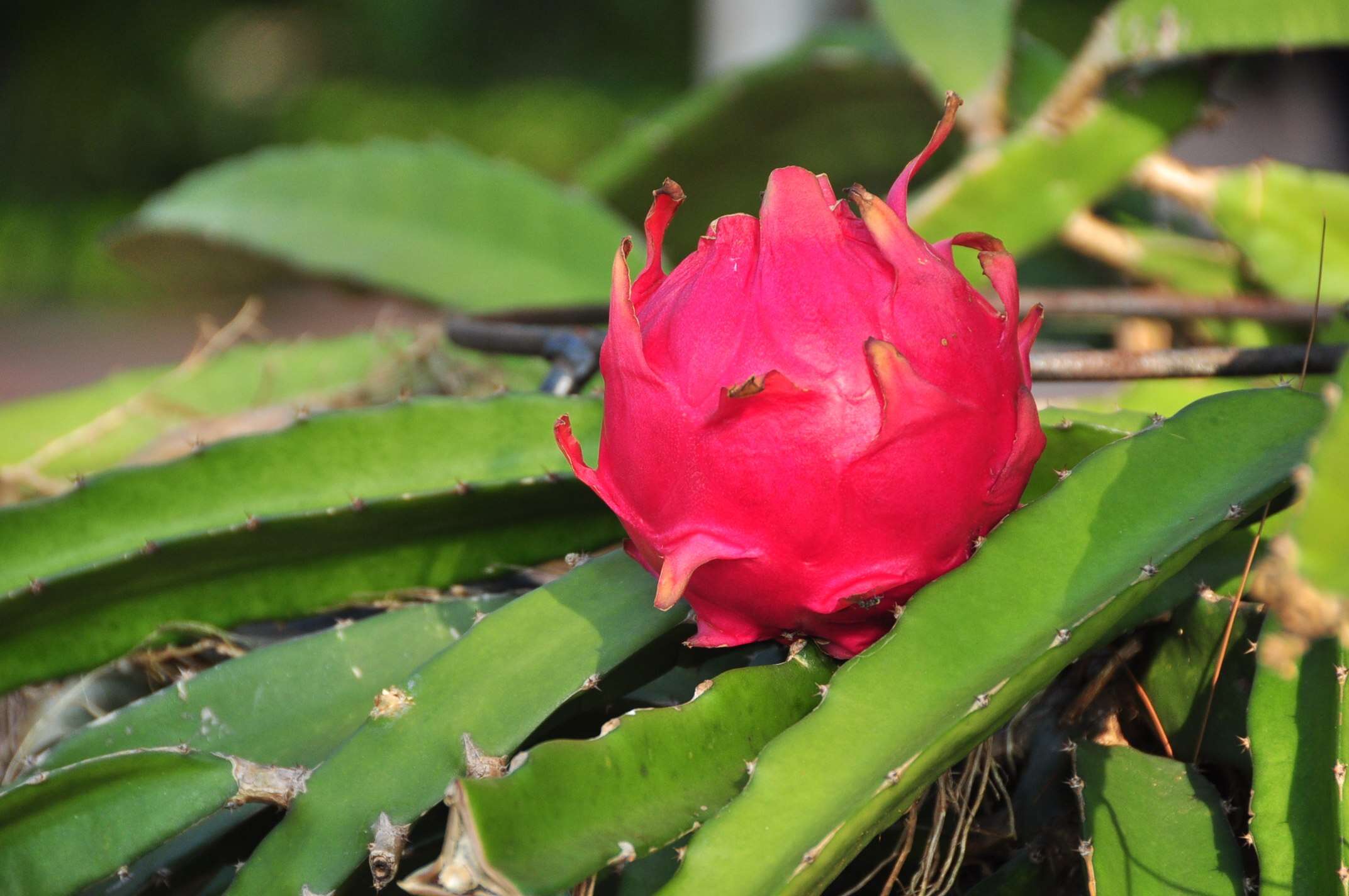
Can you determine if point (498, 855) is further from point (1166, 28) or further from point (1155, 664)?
point (1166, 28)

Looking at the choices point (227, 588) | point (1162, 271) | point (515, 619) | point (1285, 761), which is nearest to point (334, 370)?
point (227, 588)

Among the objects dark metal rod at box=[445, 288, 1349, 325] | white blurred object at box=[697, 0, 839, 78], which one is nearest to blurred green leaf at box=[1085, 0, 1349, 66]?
dark metal rod at box=[445, 288, 1349, 325]

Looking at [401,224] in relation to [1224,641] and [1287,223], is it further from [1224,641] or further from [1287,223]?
[1224,641]

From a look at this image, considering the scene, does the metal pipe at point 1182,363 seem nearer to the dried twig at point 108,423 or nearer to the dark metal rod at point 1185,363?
the dark metal rod at point 1185,363

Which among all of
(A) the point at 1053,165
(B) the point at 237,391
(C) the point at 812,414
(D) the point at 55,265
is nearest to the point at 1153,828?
(C) the point at 812,414

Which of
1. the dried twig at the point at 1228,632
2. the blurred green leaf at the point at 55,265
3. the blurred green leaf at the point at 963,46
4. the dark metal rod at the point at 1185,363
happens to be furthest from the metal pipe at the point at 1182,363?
the blurred green leaf at the point at 55,265
